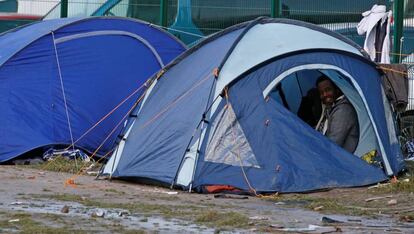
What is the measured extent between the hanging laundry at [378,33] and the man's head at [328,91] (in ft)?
9.72

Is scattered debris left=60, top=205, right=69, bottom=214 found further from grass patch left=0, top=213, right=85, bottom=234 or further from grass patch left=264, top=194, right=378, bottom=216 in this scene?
grass patch left=264, top=194, right=378, bottom=216

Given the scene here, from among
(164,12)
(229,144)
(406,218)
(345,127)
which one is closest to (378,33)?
(345,127)

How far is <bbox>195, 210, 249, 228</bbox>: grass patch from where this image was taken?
9.30 meters

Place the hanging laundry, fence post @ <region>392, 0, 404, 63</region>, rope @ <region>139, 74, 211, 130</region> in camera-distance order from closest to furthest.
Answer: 1. rope @ <region>139, 74, 211, 130</region>
2. the hanging laundry
3. fence post @ <region>392, 0, 404, 63</region>

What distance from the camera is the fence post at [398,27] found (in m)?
17.0

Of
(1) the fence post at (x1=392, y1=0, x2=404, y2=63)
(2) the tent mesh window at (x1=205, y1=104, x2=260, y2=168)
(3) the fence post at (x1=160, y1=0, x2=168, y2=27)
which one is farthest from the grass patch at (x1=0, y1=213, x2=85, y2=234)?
(3) the fence post at (x1=160, y1=0, x2=168, y2=27)

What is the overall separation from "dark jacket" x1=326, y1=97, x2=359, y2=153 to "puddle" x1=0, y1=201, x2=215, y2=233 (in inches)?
147

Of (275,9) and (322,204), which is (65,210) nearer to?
(322,204)

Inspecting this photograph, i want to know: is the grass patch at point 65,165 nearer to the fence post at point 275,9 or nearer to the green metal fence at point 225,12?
the green metal fence at point 225,12

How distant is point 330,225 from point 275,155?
2660 millimetres

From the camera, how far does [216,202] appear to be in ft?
36.2

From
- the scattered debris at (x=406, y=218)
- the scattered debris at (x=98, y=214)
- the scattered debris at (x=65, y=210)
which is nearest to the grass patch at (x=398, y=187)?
the scattered debris at (x=406, y=218)

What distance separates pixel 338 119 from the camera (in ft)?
42.4

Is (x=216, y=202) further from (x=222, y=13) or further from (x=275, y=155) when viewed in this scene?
(x=222, y=13)
